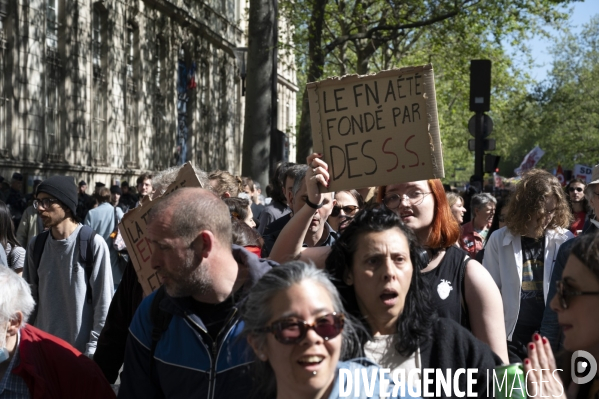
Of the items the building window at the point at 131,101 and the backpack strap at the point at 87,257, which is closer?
the backpack strap at the point at 87,257

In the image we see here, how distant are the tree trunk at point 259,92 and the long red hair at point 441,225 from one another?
40.5 ft

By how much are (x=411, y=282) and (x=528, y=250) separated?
10.3 ft

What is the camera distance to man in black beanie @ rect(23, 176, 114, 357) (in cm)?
650

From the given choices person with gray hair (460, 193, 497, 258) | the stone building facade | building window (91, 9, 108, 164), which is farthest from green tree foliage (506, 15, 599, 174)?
person with gray hair (460, 193, 497, 258)

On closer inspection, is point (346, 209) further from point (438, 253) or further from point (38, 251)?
point (38, 251)

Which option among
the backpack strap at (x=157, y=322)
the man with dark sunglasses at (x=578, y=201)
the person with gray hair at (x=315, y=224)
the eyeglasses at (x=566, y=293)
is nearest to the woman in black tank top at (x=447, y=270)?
the person with gray hair at (x=315, y=224)

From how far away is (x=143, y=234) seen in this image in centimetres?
448

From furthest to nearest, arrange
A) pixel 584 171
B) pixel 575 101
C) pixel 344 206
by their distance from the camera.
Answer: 1. pixel 575 101
2. pixel 584 171
3. pixel 344 206

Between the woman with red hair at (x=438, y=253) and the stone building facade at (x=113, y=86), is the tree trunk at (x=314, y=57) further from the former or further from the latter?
the woman with red hair at (x=438, y=253)

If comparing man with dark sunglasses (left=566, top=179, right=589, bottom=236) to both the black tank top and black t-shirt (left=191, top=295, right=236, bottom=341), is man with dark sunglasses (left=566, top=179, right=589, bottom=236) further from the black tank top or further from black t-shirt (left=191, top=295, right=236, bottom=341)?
black t-shirt (left=191, top=295, right=236, bottom=341)

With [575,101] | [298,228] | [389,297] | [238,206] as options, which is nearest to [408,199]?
[298,228]

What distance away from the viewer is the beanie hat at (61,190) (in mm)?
6676

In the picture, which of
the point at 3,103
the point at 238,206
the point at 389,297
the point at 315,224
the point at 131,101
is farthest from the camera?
the point at 131,101

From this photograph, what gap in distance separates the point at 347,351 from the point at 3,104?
1751 centimetres
